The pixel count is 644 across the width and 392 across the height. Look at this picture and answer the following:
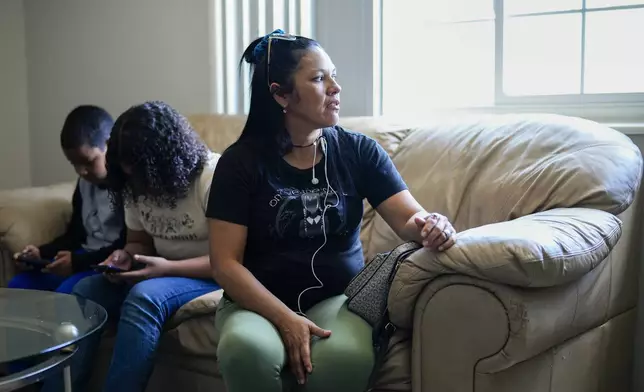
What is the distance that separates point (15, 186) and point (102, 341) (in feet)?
5.90

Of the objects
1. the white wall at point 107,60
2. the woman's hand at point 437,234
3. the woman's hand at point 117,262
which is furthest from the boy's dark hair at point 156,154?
the white wall at point 107,60

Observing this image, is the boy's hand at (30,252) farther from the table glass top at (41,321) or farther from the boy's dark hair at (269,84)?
the boy's dark hair at (269,84)

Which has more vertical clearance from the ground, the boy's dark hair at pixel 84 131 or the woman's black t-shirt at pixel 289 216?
the boy's dark hair at pixel 84 131

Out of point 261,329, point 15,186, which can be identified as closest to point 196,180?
point 261,329

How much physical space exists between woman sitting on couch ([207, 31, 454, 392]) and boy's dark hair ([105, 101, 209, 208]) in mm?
320

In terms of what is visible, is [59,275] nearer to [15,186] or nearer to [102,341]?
[102,341]

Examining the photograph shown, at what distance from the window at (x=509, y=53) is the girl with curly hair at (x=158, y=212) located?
92 centimetres

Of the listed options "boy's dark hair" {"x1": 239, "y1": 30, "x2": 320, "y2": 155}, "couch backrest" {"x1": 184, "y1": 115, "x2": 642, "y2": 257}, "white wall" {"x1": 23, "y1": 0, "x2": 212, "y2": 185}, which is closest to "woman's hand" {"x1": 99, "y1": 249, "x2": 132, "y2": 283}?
"boy's dark hair" {"x1": 239, "y1": 30, "x2": 320, "y2": 155}

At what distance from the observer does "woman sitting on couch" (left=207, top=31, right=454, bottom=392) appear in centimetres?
160

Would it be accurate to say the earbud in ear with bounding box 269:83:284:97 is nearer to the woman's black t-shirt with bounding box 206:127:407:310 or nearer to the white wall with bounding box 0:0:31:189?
the woman's black t-shirt with bounding box 206:127:407:310

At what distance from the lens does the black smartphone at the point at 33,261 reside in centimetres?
234

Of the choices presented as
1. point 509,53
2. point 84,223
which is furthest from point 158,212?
point 509,53

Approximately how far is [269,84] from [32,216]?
44.9 inches

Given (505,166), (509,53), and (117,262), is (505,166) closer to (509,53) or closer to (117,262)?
(509,53)
